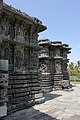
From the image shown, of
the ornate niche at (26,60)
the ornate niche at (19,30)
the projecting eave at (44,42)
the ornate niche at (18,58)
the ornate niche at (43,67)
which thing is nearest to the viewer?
the ornate niche at (18,58)

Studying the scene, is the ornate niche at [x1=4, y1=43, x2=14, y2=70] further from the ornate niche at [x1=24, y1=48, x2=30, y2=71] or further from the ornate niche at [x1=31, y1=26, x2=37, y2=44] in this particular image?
the ornate niche at [x1=31, y1=26, x2=37, y2=44]

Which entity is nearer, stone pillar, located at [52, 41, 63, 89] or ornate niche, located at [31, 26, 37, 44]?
ornate niche, located at [31, 26, 37, 44]

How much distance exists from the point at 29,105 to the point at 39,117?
2.37m

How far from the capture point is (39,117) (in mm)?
7758

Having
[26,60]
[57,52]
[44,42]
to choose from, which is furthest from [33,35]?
[57,52]

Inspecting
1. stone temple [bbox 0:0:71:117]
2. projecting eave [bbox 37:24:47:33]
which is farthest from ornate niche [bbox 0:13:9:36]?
projecting eave [bbox 37:24:47:33]

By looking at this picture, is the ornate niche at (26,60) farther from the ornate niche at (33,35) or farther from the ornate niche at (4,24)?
the ornate niche at (4,24)

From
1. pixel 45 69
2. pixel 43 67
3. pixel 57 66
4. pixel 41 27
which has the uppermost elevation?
pixel 41 27

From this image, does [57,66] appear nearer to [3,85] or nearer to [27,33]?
[27,33]

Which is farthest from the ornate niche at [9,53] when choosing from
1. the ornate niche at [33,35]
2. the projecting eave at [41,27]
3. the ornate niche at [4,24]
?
the projecting eave at [41,27]

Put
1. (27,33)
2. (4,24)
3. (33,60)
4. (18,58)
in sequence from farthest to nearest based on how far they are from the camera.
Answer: (33,60)
(27,33)
(18,58)
(4,24)

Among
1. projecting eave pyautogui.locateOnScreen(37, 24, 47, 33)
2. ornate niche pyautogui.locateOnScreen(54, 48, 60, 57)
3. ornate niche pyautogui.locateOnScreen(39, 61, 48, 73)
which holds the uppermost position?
projecting eave pyautogui.locateOnScreen(37, 24, 47, 33)

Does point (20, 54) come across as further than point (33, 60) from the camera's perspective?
No

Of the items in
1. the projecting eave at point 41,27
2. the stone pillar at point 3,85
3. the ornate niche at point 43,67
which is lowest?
the stone pillar at point 3,85
